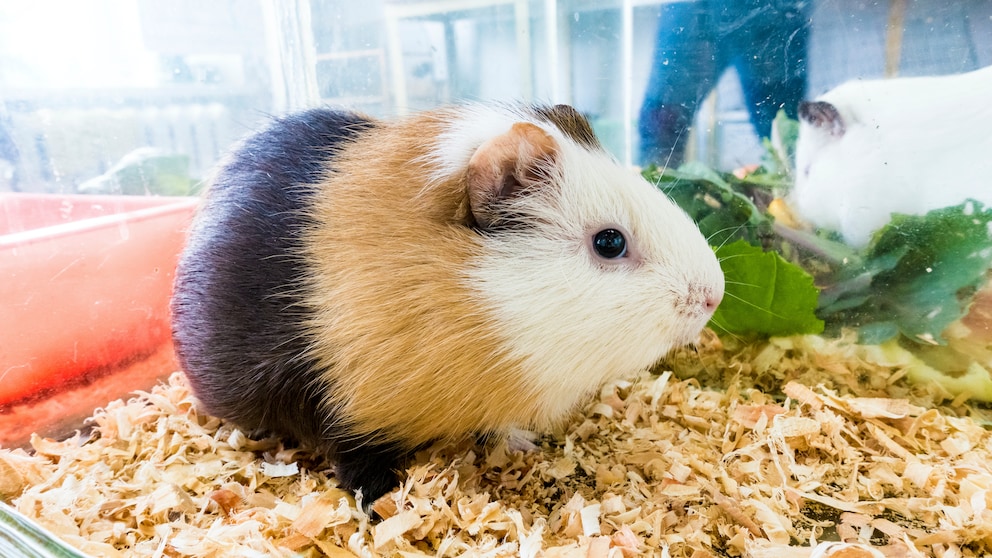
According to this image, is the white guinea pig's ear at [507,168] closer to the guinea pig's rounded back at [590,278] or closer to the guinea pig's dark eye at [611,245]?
the guinea pig's rounded back at [590,278]

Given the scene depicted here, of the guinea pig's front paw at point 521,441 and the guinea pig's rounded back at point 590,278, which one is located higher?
the guinea pig's rounded back at point 590,278

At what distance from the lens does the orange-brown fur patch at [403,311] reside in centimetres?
133

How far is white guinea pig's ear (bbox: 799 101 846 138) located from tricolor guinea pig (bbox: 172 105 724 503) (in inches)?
33.6

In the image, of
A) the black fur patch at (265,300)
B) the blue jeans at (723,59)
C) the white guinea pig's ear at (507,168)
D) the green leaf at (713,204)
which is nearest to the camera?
the white guinea pig's ear at (507,168)

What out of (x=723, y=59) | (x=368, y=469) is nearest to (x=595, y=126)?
(x=723, y=59)

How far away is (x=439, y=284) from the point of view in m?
1.33

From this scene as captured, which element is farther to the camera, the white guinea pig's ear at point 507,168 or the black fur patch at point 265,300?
the black fur patch at point 265,300

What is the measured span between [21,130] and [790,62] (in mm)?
2428

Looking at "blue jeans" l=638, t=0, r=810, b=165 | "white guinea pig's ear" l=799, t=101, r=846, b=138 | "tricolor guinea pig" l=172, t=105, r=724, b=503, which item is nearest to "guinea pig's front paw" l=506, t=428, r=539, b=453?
"tricolor guinea pig" l=172, t=105, r=724, b=503

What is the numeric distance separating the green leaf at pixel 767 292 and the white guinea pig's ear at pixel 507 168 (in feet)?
2.88

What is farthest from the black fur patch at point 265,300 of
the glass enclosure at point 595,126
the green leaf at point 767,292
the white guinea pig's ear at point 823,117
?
the white guinea pig's ear at point 823,117

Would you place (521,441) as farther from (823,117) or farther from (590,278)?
(823,117)

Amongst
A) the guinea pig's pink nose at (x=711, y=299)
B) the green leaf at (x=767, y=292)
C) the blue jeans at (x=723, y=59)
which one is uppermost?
the blue jeans at (x=723, y=59)

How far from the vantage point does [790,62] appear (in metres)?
1.90
